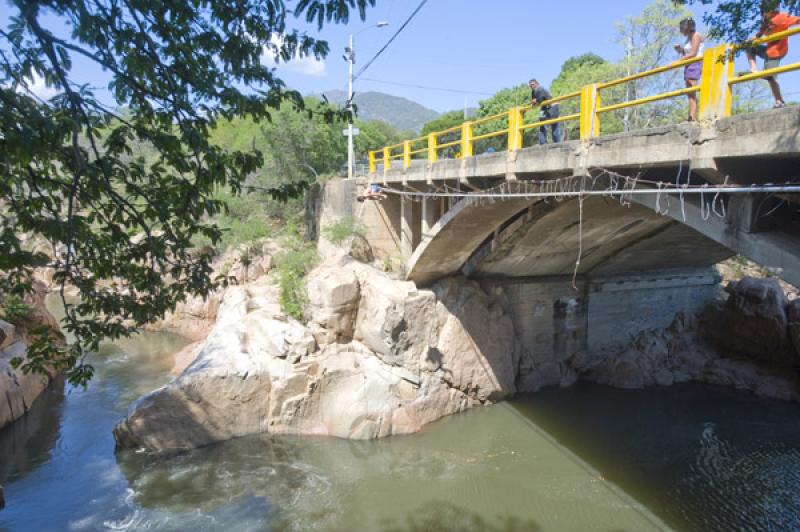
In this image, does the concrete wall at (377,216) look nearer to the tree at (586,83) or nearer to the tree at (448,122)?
the tree at (586,83)

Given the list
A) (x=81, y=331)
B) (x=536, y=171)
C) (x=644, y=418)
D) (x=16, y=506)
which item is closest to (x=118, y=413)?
(x=16, y=506)

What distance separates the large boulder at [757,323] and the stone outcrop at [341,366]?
6743mm

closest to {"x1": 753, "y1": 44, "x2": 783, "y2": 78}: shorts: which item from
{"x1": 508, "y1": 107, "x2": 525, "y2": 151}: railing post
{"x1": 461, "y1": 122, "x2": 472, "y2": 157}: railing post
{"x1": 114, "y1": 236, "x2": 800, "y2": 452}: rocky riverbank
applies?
{"x1": 508, "y1": 107, "x2": 525, "y2": 151}: railing post

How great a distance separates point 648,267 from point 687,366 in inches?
125

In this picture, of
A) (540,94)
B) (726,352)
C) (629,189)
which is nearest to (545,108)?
(540,94)

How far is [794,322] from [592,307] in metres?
5.23

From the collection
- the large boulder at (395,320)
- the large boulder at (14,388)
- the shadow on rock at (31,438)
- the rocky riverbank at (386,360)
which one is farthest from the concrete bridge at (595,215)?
the large boulder at (14,388)

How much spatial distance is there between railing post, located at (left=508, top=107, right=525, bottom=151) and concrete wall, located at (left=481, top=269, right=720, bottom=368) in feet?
22.1

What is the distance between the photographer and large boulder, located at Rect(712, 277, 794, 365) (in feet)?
47.5

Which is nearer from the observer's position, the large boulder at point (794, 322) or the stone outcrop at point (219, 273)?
the large boulder at point (794, 322)

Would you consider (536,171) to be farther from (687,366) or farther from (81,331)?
(687,366)

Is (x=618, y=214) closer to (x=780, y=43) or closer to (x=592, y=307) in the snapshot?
(x=592, y=307)

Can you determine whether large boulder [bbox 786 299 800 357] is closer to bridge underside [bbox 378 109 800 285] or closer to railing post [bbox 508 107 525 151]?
bridge underside [bbox 378 109 800 285]

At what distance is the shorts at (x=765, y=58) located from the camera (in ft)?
14.3
